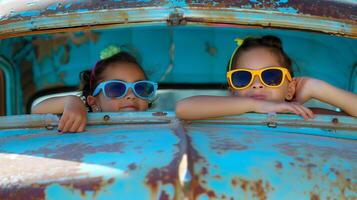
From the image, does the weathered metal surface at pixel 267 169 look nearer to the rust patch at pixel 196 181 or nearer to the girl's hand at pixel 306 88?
the rust patch at pixel 196 181

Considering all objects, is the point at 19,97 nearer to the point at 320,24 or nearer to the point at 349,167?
the point at 320,24

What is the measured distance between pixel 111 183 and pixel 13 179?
0.28m

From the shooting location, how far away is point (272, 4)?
282 centimetres

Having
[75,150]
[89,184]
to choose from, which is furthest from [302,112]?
[89,184]

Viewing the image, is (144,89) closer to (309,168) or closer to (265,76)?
(265,76)

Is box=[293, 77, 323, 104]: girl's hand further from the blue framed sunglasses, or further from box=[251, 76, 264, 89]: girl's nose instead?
the blue framed sunglasses

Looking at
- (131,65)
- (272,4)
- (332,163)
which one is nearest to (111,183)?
Answer: (332,163)

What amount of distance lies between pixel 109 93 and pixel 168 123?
0.64 m

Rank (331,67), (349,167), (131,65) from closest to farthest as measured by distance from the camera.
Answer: (349,167) → (131,65) → (331,67)

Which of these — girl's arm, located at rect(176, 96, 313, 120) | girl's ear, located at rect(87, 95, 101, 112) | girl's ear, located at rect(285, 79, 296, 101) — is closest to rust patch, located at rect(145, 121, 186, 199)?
girl's arm, located at rect(176, 96, 313, 120)

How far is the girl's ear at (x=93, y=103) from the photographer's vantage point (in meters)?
3.32

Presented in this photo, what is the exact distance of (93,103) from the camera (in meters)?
3.36

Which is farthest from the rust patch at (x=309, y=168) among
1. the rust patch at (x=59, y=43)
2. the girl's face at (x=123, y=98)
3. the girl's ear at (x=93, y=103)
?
the rust patch at (x=59, y=43)

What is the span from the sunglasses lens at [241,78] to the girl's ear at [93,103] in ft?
2.21
